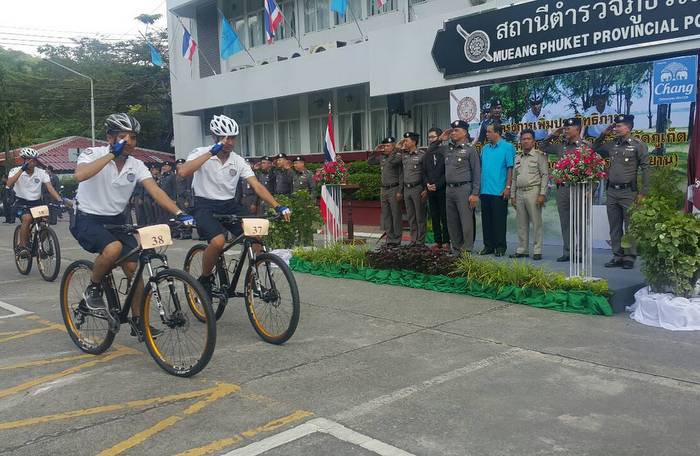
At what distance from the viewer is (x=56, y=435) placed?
12.9 feet

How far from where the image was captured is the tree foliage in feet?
142

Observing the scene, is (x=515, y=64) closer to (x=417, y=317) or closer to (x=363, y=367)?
(x=417, y=317)

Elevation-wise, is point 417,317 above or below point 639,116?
below

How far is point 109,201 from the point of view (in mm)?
5633

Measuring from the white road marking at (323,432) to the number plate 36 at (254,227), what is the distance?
7.05ft

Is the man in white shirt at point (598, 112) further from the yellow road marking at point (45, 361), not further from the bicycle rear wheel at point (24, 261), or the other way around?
the bicycle rear wheel at point (24, 261)

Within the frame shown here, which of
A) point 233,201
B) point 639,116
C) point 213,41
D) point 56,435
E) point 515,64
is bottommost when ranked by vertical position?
point 56,435

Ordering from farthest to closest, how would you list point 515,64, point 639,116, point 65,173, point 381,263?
point 65,173 → point 515,64 → point 639,116 → point 381,263

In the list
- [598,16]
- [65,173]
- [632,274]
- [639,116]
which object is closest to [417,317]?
[632,274]

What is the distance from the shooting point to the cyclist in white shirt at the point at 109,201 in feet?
17.6

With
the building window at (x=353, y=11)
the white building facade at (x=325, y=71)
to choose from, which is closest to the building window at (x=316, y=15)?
the white building facade at (x=325, y=71)

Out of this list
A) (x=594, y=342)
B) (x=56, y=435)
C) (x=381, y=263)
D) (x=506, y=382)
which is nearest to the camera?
(x=56, y=435)

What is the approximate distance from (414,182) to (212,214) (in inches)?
202

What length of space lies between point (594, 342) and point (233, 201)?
3.62 meters
